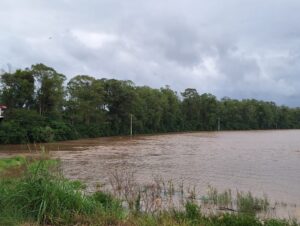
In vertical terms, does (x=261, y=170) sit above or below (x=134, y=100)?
below

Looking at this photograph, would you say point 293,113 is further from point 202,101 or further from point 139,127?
point 139,127

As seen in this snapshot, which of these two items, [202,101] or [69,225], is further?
[202,101]

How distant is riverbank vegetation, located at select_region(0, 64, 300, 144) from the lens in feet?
225

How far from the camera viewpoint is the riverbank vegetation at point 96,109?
68562 mm

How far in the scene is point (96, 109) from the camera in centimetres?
8562

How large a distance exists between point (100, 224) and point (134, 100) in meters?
87.0

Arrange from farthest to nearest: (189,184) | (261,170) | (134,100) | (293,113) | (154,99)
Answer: (293,113)
(154,99)
(134,100)
(261,170)
(189,184)

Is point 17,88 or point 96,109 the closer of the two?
point 17,88

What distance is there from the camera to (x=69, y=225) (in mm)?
7074

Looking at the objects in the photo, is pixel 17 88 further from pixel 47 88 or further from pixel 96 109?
pixel 96 109

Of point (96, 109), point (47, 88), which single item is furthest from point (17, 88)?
point (96, 109)

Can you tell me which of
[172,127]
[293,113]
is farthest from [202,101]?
[293,113]

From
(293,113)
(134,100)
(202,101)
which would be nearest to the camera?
(134,100)

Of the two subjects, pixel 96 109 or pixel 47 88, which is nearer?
pixel 47 88
